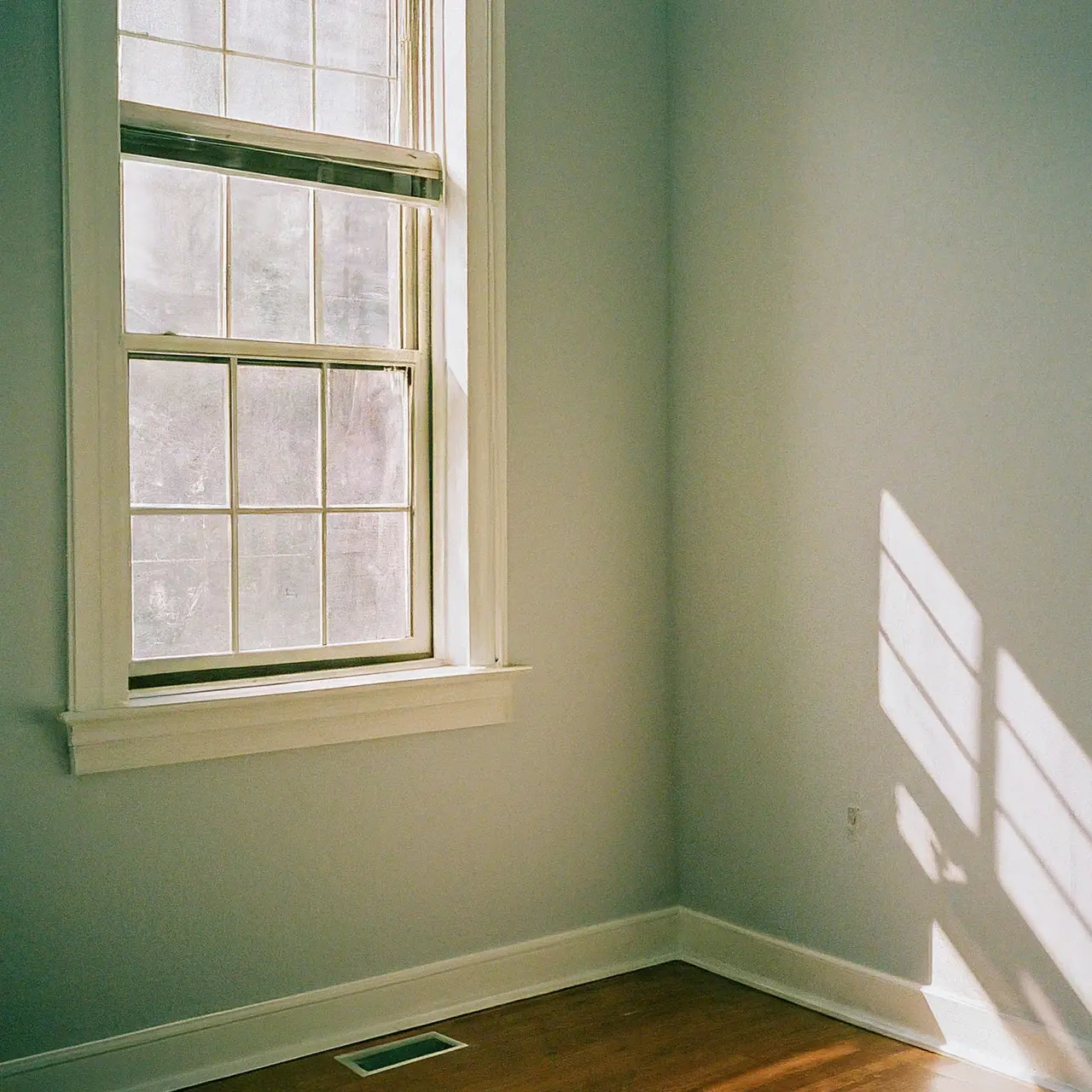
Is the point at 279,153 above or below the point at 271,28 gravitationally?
below

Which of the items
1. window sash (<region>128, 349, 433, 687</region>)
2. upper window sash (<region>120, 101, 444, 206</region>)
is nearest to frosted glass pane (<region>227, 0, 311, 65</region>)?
upper window sash (<region>120, 101, 444, 206</region>)

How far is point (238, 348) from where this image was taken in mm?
3195

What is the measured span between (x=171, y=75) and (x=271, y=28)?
1.08 ft

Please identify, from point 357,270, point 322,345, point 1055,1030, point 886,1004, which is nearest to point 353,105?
point 357,270

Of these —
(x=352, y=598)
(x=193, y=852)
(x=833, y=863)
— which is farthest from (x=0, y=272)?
(x=833, y=863)

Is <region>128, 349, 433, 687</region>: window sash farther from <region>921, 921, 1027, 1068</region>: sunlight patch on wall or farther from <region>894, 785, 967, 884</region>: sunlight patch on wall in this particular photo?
<region>921, 921, 1027, 1068</region>: sunlight patch on wall

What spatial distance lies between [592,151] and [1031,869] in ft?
7.85

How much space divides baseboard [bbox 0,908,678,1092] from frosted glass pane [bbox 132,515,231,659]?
938mm

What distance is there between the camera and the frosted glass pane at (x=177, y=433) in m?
3.08

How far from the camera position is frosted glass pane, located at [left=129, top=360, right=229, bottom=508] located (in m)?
3.08

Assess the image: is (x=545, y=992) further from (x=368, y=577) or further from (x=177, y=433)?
(x=177, y=433)

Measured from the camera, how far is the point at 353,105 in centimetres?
341

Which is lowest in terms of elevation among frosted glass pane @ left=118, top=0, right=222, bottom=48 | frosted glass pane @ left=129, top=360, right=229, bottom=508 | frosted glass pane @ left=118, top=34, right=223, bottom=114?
frosted glass pane @ left=129, top=360, right=229, bottom=508

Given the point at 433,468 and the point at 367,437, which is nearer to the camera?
the point at 367,437
